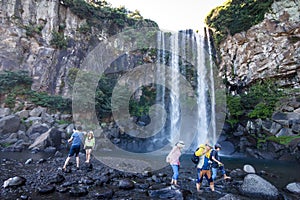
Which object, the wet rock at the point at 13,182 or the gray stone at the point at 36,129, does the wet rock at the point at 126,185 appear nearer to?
the wet rock at the point at 13,182

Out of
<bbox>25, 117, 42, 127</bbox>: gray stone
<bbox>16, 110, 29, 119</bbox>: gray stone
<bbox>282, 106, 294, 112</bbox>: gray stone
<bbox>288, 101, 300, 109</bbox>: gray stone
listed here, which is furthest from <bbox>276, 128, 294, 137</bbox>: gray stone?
<bbox>16, 110, 29, 119</bbox>: gray stone

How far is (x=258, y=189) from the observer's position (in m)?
5.02

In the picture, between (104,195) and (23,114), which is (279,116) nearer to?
(104,195)

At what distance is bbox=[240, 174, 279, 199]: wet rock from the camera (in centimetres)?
486

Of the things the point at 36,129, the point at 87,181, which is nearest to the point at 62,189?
the point at 87,181

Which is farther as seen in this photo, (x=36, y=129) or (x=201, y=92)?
(x=201, y=92)

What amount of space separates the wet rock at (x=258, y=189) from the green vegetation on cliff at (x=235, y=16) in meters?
19.0

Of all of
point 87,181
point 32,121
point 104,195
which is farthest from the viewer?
point 32,121

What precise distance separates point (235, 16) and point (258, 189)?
67.4 feet

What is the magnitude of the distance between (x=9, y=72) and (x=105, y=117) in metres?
9.73

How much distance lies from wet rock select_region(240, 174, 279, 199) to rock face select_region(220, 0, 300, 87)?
16.4 m

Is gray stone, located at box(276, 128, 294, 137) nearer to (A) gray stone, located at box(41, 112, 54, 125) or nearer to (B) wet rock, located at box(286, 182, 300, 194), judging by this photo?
(B) wet rock, located at box(286, 182, 300, 194)

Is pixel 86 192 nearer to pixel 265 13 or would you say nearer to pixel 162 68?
pixel 162 68

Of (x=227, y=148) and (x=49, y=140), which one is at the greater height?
(x=49, y=140)
